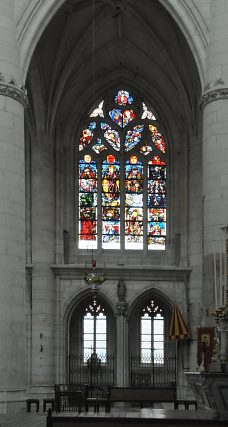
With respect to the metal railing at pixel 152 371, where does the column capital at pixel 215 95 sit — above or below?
above

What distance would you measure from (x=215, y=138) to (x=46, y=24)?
5.24 m

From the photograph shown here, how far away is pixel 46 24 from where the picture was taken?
79.5ft

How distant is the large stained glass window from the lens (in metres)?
32.5

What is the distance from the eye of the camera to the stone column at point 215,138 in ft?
77.0

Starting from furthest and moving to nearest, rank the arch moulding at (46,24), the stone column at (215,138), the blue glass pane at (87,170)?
the blue glass pane at (87,170)
the arch moulding at (46,24)
the stone column at (215,138)

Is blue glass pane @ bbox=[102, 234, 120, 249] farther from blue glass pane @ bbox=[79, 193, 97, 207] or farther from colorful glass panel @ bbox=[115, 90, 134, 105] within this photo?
colorful glass panel @ bbox=[115, 90, 134, 105]

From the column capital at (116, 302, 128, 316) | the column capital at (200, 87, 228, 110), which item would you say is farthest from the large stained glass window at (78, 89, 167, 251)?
the column capital at (200, 87, 228, 110)

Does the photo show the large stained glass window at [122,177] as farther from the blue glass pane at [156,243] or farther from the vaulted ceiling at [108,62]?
the vaulted ceiling at [108,62]

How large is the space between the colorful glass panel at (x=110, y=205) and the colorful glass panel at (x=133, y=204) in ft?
1.03

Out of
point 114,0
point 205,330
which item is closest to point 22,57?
point 114,0

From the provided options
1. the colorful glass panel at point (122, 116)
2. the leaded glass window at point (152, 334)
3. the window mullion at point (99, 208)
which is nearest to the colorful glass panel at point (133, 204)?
the window mullion at point (99, 208)

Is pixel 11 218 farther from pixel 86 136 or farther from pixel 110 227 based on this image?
pixel 86 136

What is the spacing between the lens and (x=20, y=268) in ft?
75.7

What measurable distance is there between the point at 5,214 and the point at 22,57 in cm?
407
